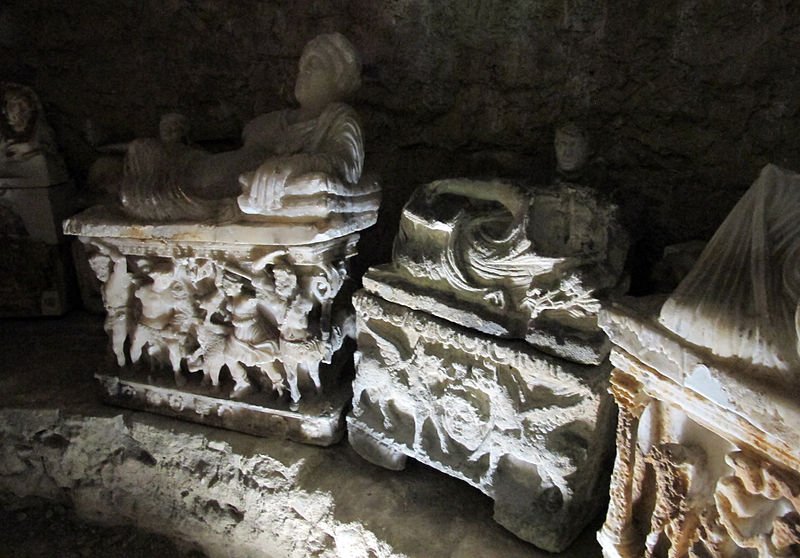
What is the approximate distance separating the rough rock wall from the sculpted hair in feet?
2.41

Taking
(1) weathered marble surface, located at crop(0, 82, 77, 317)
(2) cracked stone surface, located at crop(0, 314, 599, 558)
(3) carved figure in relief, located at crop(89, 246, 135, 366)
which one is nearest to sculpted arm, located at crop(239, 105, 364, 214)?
(3) carved figure in relief, located at crop(89, 246, 135, 366)

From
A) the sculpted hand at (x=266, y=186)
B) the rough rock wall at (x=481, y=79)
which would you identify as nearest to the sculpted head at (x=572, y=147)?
the rough rock wall at (x=481, y=79)

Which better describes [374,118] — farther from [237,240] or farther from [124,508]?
[124,508]

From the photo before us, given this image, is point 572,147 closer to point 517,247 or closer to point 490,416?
point 517,247

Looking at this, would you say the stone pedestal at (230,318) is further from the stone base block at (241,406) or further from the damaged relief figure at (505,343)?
the damaged relief figure at (505,343)

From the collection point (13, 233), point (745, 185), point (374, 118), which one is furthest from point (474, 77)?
point (13, 233)

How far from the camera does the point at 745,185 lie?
322cm

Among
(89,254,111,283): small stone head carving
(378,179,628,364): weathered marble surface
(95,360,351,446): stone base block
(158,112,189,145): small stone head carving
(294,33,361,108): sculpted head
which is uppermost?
(294,33,361,108): sculpted head

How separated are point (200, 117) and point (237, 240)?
6.48 ft

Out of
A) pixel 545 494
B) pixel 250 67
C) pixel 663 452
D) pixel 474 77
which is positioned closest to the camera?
pixel 663 452

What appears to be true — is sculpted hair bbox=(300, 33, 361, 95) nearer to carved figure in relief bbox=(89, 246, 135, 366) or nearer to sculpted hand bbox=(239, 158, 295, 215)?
sculpted hand bbox=(239, 158, 295, 215)

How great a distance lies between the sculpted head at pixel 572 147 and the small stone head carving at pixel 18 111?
11.8ft

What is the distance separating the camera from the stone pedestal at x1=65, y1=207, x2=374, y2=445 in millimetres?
3168

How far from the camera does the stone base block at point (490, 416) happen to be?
2.56 metres
